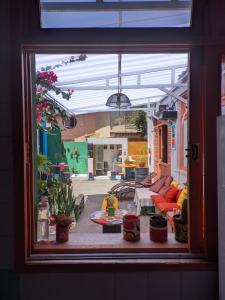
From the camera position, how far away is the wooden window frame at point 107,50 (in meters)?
1.22

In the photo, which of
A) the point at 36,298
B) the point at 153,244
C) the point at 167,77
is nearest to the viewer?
the point at 36,298

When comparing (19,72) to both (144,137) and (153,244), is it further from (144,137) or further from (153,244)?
(144,137)

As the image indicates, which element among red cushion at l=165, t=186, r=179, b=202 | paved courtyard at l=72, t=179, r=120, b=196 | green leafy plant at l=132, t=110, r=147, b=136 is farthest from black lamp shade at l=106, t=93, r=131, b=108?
green leafy plant at l=132, t=110, r=147, b=136

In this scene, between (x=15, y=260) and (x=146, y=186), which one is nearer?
(x=15, y=260)

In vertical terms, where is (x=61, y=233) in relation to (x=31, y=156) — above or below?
below

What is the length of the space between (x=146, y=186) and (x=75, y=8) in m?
5.75

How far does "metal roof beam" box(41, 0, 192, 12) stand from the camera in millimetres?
1231

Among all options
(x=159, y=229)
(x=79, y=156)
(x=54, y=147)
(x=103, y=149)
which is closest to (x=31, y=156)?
(x=159, y=229)

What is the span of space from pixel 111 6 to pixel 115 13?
34mm

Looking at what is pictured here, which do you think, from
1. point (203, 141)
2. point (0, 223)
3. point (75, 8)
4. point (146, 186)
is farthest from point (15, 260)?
point (146, 186)

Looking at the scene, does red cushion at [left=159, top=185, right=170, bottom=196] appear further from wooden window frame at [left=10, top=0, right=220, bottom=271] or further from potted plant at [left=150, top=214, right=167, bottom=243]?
wooden window frame at [left=10, top=0, right=220, bottom=271]

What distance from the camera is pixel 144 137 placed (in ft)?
36.0

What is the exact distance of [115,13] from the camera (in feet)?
4.09

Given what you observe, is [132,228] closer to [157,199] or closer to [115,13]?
[115,13]
